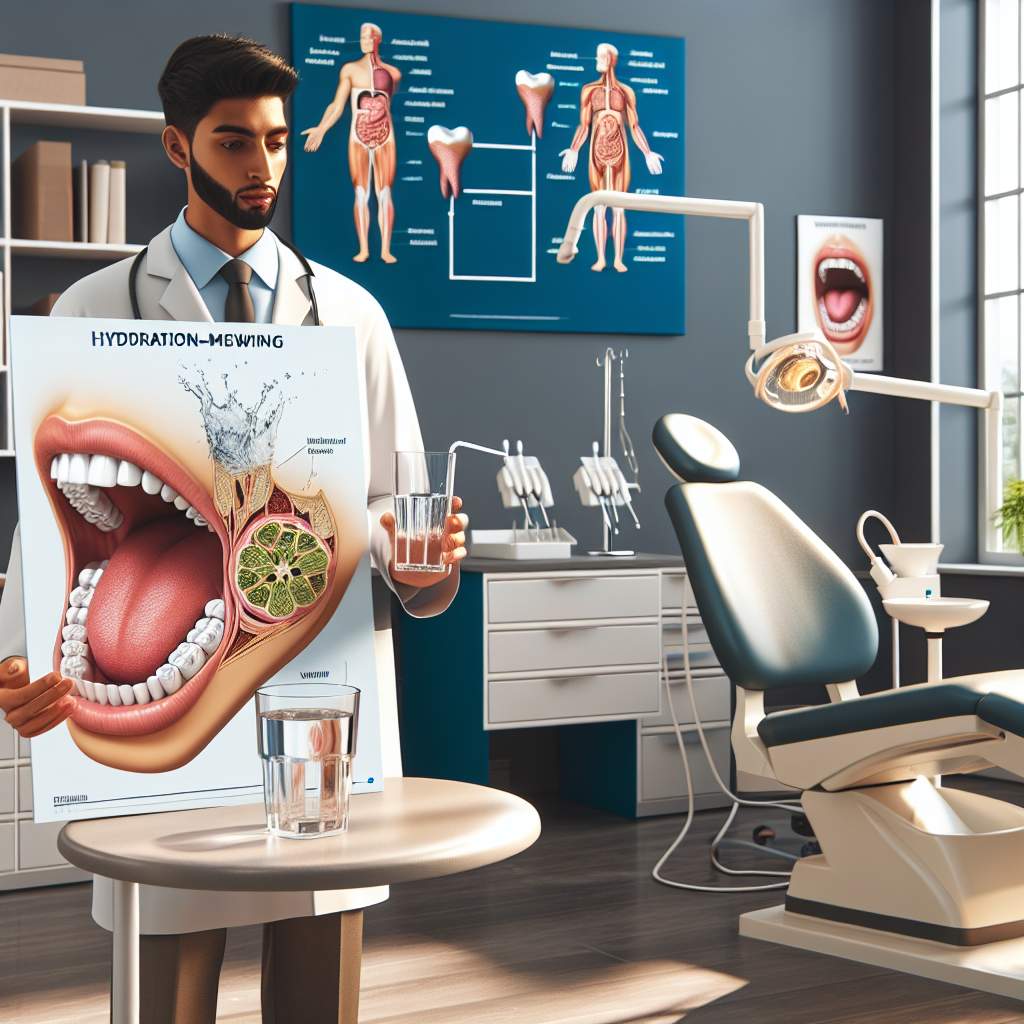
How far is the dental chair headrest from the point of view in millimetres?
3111

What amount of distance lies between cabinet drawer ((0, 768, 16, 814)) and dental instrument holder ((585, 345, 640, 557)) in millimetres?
1796

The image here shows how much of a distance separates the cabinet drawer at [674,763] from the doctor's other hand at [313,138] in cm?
207

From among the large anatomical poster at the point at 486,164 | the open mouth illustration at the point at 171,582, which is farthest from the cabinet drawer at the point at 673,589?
the open mouth illustration at the point at 171,582

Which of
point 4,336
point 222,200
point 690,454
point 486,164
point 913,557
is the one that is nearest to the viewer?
point 222,200

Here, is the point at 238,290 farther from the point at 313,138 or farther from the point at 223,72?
the point at 313,138

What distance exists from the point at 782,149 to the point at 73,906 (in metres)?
3.45

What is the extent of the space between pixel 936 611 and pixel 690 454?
32.0 inches

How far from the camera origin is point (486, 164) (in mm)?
4555

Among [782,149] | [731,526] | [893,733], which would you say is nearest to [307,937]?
[893,733]

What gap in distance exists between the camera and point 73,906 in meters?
3.29

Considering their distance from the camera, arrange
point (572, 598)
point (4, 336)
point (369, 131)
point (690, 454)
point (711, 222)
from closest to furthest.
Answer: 1. point (690, 454)
2. point (4, 336)
3. point (572, 598)
4. point (369, 131)
5. point (711, 222)

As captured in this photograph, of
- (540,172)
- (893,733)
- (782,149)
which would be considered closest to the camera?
(893,733)

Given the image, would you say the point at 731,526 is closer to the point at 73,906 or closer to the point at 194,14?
the point at 73,906

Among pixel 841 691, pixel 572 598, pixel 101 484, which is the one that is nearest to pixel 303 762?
pixel 101 484
